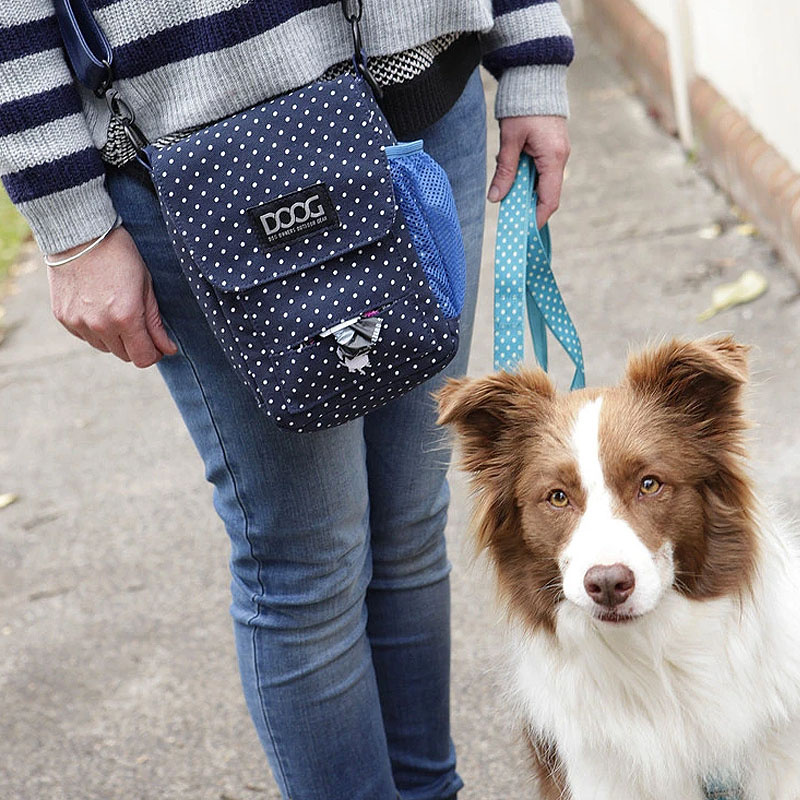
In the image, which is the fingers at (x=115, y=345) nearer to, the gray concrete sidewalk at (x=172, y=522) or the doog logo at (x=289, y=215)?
the doog logo at (x=289, y=215)

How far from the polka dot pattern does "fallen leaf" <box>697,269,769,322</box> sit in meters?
3.44

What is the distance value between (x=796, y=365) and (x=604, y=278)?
1.36 meters

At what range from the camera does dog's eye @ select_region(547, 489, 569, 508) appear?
2.45m

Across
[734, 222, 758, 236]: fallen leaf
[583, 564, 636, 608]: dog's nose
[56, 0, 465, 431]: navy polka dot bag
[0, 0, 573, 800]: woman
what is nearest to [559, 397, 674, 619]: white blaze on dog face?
[583, 564, 636, 608]: dog's nose

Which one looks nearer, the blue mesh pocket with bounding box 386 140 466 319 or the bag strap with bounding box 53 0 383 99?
the bag strap with bounding box 53 0 383 99

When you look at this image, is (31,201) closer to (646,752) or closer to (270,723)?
(270,723)

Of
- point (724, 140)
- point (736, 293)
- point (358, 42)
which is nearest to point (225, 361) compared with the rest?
point (358, 42)

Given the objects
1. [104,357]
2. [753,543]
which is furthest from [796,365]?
[104,357]

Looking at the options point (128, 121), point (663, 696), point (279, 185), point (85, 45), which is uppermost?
point (85, 45)

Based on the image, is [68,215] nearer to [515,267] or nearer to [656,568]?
[515,267]

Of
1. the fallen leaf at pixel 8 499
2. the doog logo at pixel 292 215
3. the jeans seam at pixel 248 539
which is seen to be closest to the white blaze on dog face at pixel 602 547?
the jeans seam at pixel 248 539

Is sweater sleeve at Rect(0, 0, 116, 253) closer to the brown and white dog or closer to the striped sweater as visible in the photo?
the striped sweater

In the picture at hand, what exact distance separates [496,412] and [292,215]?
0.73 metres

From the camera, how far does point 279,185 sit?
2053 millimetres
